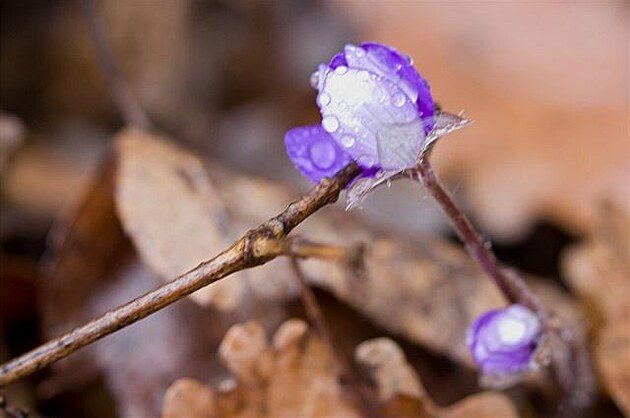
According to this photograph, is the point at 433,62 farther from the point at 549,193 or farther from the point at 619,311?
the point at 619,311

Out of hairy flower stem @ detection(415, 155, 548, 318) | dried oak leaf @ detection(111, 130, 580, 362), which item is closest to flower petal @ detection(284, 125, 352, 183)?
hairy flower stem @ detection(415, 155, 548, 318)

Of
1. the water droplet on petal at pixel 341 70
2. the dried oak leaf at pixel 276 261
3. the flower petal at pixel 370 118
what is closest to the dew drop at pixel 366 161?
the flower petal at pixel 370 118

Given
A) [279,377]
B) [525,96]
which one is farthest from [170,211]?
[525,96]

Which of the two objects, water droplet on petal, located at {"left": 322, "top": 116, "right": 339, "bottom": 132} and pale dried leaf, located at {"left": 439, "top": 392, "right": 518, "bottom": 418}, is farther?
pale dried leaf, located at {"left": 439, "top": 392, "right": 518, "bottom": 418}

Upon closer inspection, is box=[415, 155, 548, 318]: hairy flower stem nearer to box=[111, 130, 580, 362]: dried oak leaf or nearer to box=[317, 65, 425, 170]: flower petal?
box=[317, 65, 425, 170]: flower petal

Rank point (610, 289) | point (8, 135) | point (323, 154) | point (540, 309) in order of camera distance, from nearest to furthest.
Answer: point (323, 154) → point (540, 309) → point (610, 289) → point (8, 135)

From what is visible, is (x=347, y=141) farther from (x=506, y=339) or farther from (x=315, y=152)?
(x=506, y=339)
